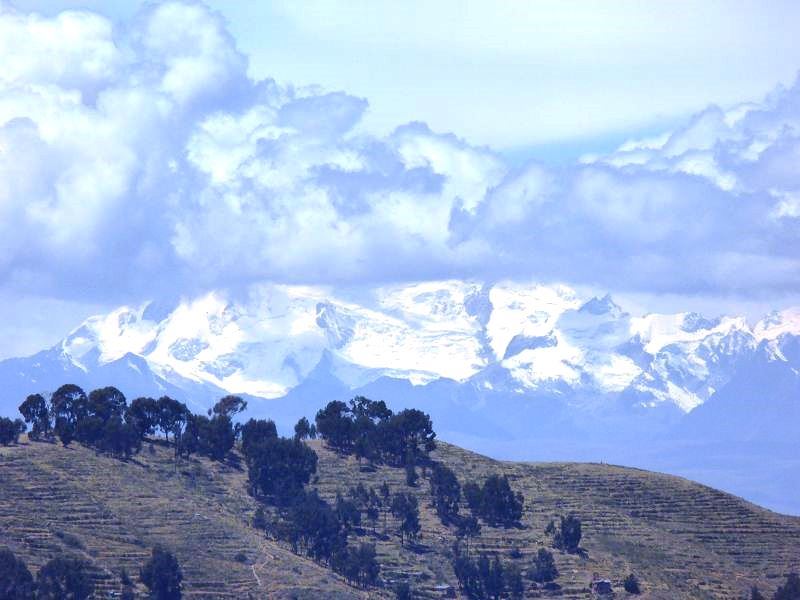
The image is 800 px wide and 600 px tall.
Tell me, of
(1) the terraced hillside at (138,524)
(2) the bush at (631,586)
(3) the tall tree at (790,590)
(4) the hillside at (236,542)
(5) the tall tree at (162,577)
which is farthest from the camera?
(2) the bush at (631,586)

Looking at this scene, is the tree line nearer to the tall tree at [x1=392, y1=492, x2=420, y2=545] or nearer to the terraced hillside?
the terraced hillside

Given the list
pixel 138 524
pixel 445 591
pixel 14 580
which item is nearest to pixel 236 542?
pixel 138 524

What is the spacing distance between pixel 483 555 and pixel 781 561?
3320 cm

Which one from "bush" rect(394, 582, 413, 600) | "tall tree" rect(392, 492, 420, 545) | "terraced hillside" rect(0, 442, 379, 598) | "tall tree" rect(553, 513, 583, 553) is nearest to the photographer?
"terraced hillside" rect(0, 442, 379, 598)

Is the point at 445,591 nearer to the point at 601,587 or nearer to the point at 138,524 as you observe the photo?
the point at 601,587

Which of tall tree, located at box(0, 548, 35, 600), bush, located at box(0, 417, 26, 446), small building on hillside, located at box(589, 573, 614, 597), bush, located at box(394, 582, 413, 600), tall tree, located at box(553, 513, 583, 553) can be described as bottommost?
tall tree, located at box(0, 548, 35, 600)

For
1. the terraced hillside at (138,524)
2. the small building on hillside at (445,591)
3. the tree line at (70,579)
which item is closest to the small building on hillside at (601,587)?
the small building on hillside at (445,591)

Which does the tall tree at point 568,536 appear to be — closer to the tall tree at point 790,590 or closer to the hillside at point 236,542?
the hillside at point 236,542

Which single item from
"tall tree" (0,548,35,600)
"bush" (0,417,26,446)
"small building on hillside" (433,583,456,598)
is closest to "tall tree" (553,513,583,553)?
"small building on hillside" (433,583,456,598)

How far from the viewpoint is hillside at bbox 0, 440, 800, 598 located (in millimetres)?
165750

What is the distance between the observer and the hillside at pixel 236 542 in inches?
6526

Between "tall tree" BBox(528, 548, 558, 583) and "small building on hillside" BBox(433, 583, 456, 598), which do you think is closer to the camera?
"small building on hillside" BBox(433, 583, 456, 598)

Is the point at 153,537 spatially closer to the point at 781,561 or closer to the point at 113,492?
the point at 113,492

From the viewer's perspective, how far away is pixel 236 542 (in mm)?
175875
